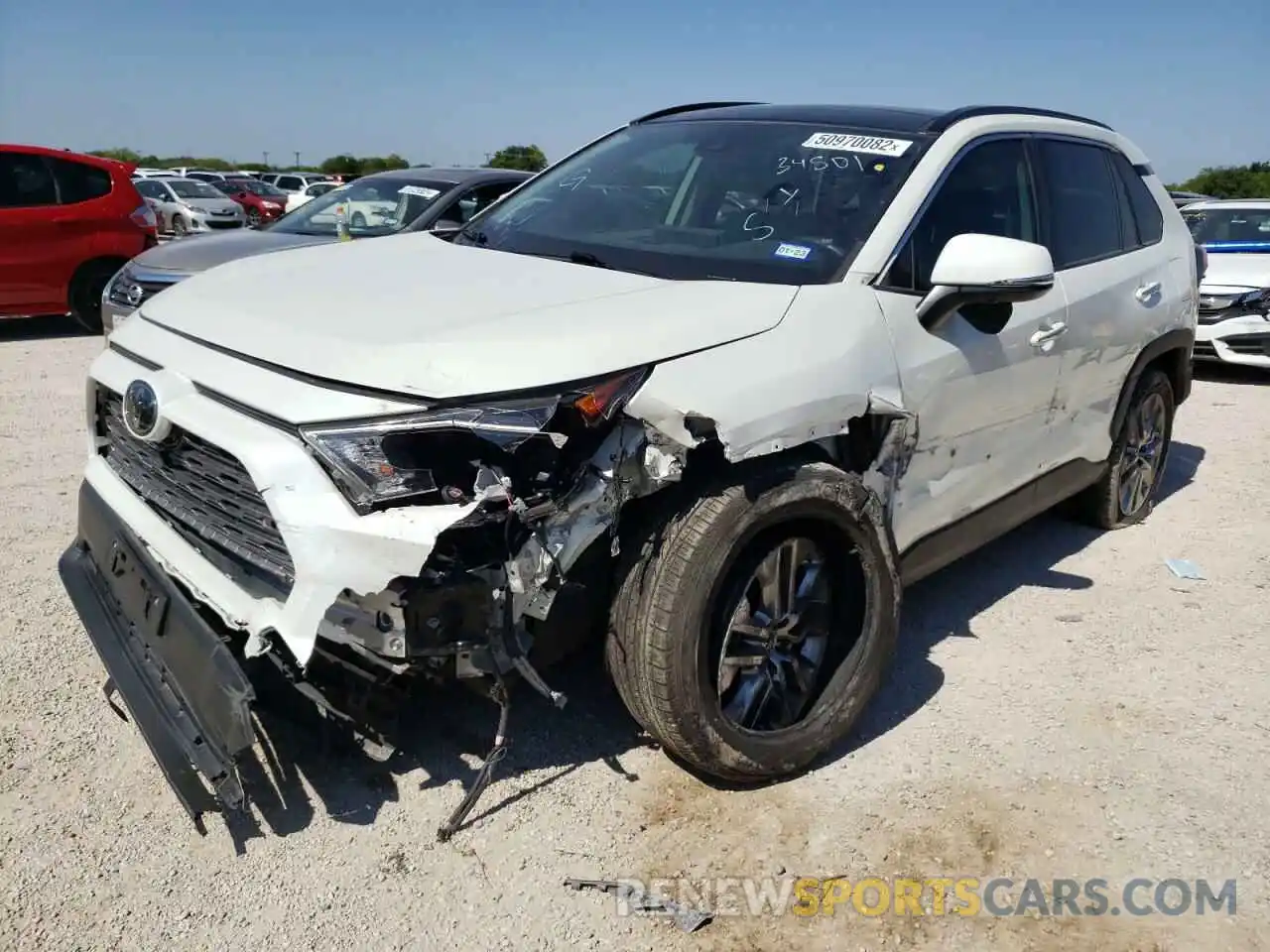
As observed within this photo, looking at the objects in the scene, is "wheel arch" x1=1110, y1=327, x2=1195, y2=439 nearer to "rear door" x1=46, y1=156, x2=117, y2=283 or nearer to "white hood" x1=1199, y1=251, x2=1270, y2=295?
"white hood" x1=1199, y1=251, x2=1270, y2=295

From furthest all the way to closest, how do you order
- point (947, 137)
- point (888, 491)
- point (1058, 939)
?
point (947, 137)
point (888, 491)
point (1058, 939)

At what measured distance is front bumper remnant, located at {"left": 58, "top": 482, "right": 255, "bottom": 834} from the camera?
2396mm

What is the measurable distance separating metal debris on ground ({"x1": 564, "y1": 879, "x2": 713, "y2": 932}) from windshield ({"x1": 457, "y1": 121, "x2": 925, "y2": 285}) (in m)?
1.63

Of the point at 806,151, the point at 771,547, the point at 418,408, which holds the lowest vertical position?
the point at 771,547

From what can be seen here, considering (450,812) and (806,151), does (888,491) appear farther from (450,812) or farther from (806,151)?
(450,812)

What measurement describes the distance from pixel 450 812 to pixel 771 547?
112 cm

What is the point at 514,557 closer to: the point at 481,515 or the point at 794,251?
the point at 481,515

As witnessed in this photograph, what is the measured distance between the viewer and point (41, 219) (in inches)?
375

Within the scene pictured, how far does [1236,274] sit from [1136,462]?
5631 millimetres

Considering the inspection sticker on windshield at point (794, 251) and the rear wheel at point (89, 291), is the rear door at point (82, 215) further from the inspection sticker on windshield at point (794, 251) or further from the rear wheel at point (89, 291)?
the inspection sticker on windshield at point (794, 251)

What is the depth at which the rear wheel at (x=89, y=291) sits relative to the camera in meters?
9.84

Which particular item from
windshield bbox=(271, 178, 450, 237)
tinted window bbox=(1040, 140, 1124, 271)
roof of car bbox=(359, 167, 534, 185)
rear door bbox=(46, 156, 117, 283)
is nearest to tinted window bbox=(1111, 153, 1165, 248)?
tinted window bbox=(1040, 140, 1124, 271)

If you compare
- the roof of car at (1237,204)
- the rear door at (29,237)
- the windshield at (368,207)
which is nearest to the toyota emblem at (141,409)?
the windshield at (368,207)

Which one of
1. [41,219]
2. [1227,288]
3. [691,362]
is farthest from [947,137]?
[41,219]
